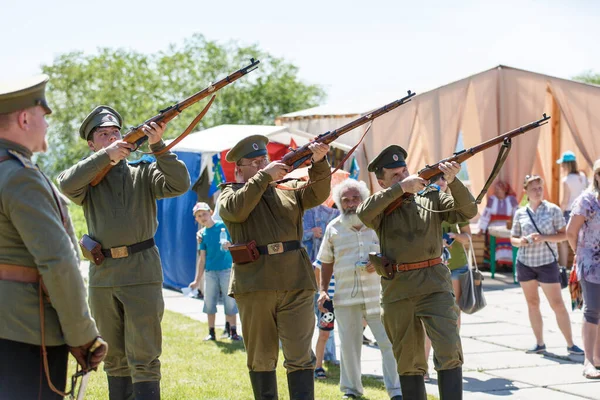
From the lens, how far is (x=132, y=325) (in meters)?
5.72

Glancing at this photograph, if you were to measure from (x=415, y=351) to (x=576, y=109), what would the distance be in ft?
37.9

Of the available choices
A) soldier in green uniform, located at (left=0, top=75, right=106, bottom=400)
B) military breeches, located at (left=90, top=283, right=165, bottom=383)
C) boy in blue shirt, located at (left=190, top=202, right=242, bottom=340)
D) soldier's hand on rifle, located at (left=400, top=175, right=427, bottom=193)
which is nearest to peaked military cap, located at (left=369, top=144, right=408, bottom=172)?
soldier's hand on rifle, located at (left=400, top=175, right=427, bottom=193)

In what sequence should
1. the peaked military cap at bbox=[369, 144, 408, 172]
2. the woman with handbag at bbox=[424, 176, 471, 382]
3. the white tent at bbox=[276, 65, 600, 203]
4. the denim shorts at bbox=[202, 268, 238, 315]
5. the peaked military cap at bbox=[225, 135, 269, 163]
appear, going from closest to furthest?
the peaked military cap at bbox=[225, 135, 269, 163], the peaked military cap at bbox=[369, 144, 408, 172], the woman with handbag at bbox=[424, 176, 471, 382], the denim shorts at bbox=[202, 268, 238, 315], the white tent at bbox=[276, 65, 600, 203]

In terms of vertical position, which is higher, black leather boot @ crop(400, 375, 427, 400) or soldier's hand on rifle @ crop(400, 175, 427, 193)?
soldier's hand on rifle @ crop(400, 175, 427, 193)

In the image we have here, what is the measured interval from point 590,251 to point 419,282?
115 inches

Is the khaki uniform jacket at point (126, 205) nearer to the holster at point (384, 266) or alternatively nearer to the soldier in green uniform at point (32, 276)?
the holster at point (384, 266)

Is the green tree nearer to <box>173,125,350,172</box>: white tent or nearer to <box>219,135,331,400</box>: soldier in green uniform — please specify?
<box>173,125,350,172</box>: white tent

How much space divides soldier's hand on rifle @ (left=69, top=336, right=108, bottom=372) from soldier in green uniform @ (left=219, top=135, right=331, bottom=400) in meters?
2.32

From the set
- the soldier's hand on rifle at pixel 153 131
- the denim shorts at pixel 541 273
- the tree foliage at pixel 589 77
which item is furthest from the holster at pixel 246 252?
the tree foliage at pixel 589 77

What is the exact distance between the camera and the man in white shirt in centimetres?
749

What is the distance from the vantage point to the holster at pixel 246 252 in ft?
19.8

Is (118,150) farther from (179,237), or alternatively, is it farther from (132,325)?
(179,237)

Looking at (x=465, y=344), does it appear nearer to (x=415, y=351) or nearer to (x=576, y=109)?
(x=415, y=351)

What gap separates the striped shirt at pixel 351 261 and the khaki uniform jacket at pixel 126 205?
7.37 feet
